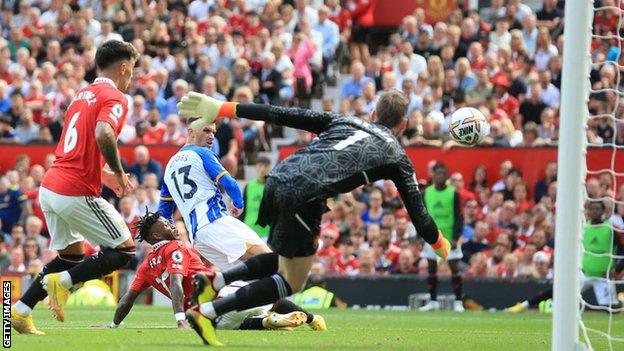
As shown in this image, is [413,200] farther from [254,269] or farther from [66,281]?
[66,281]

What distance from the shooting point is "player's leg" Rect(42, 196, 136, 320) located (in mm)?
11633

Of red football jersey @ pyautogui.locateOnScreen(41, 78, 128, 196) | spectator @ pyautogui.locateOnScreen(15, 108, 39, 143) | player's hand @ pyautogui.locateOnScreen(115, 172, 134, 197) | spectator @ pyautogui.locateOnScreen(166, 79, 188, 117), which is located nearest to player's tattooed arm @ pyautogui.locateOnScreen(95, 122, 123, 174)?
player's hand @ pyautogui.locateOnScreen(115, 172, 134, 197)

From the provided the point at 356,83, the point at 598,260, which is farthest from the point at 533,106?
the point at 598,260

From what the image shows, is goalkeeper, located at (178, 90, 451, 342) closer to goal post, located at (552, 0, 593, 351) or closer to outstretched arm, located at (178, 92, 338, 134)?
outstretched arm, located at (178, 92, 338, 134)

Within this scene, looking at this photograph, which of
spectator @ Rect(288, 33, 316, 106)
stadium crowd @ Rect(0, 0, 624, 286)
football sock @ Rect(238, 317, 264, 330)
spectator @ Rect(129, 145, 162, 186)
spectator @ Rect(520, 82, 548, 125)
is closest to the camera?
football sock @ Rect(238, 317, 264, 330)

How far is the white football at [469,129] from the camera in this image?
1319 cm

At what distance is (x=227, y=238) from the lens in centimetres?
1341

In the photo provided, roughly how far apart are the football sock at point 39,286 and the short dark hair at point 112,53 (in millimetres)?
1687

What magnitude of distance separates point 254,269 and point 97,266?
6.16 ft

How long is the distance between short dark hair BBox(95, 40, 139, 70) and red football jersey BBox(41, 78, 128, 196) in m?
0.25

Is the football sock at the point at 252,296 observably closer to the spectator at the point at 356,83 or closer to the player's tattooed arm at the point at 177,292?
the player's tattooed arm at the point at 177,292

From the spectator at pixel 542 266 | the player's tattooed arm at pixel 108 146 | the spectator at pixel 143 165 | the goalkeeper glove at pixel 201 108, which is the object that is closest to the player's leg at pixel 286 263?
the goalkeeper glove at pixel 201 108

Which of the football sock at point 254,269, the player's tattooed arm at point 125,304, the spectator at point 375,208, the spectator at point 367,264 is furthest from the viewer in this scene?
the spectator at point 375,208

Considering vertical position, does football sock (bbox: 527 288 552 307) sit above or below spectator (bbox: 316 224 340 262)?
below
